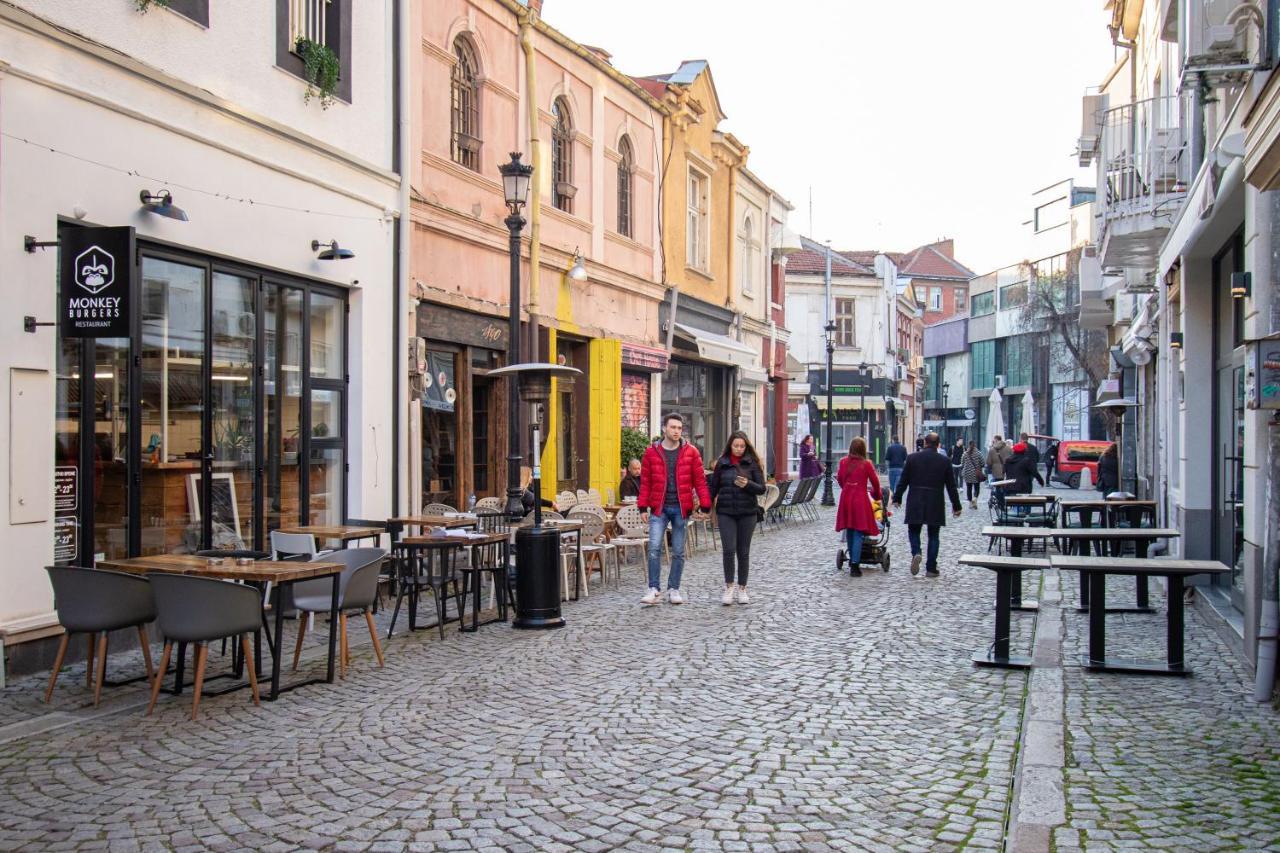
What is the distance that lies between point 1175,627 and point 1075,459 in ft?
112

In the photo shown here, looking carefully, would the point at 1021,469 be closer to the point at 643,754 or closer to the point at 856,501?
the point at 856,501

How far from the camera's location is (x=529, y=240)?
1633 cm

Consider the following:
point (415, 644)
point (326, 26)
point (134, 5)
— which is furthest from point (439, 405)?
point (134, 5)

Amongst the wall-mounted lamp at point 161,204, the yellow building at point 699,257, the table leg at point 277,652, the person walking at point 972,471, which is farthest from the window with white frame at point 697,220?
the table leg at point 277,652

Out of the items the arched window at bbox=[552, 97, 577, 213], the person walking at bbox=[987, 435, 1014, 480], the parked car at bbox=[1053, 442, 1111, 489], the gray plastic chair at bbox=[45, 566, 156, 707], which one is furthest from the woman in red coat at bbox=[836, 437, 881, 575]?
the parked car at bbox=[1053, 442, 1111, 489]

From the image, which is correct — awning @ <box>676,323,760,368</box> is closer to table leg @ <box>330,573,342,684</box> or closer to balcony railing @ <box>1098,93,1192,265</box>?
balcony railing @ <box>1098,93,1192,265</box>

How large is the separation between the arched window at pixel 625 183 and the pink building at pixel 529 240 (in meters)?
0.04

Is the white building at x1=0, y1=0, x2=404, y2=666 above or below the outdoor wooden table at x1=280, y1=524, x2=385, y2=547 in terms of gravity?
above

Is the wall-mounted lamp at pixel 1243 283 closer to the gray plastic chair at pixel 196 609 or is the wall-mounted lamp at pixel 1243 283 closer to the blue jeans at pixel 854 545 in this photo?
the blue jeans at pixel 854 545

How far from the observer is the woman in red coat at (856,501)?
46.2 ft

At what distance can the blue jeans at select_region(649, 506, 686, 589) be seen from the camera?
11602 millimetres

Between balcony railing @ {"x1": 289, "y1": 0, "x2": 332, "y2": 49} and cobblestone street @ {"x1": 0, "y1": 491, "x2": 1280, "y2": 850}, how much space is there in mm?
6028

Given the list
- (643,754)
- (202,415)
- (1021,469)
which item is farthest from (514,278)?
(1021,469)

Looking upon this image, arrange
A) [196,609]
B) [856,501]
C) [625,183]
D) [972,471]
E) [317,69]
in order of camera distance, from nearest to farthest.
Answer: [196,609] < [317,69] < [856,501] < [625,183] < [972,471]
